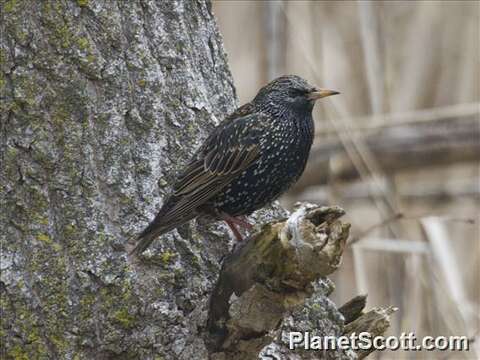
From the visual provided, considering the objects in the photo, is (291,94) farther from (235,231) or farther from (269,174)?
(235,231)

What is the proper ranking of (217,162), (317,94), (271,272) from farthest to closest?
(317,94) → (217,162) → (271,272)

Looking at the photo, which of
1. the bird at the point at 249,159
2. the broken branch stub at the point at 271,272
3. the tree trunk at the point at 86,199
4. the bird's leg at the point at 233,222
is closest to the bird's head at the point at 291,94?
the bird at the point at 249,159

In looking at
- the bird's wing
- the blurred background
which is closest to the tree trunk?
the bird's wing

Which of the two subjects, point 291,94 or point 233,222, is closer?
point 233,222

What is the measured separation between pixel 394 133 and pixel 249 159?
8.22ft

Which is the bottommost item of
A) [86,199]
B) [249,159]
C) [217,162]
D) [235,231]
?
[86,199]

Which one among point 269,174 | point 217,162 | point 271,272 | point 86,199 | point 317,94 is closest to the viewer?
point 271,272

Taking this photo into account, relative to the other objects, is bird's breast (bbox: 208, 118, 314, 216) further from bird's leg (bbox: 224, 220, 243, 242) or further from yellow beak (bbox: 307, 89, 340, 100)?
yellow beak (bbox: 307, 89, 340, 100)

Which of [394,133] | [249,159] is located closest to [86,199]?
[249,159]

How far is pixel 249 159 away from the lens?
4.05 meters

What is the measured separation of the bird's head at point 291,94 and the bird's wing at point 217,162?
15cm

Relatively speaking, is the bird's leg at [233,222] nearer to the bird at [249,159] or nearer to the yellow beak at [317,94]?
the bird at [249,159]

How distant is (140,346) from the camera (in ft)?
11.6

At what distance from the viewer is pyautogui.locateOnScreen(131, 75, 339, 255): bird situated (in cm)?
384
